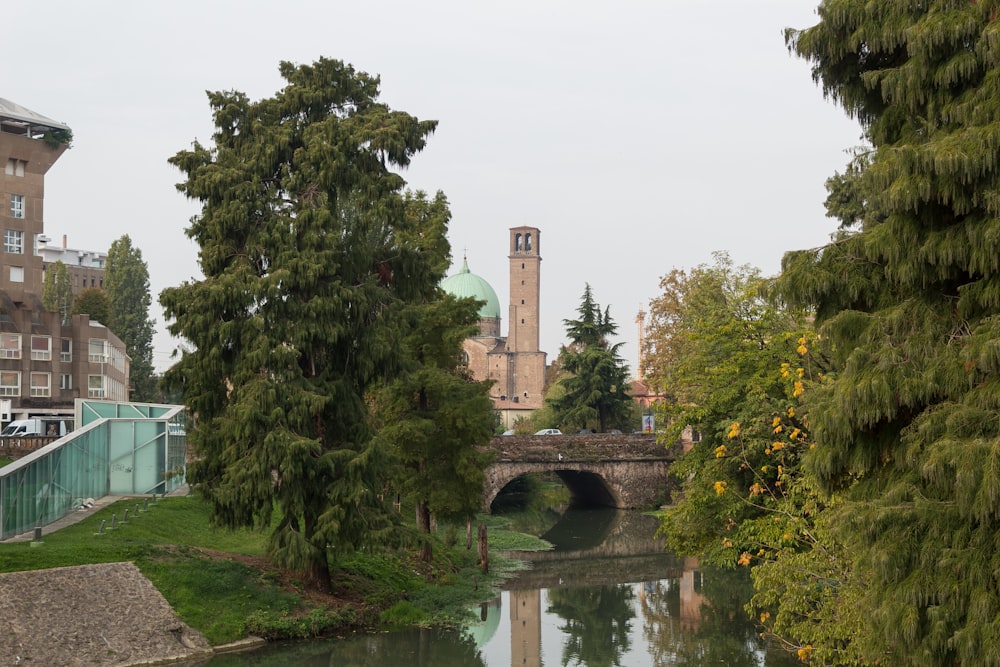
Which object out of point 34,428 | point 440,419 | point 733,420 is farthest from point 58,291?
point 733,420

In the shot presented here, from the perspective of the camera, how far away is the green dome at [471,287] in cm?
11404

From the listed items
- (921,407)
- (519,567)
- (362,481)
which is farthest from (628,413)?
(921,407)

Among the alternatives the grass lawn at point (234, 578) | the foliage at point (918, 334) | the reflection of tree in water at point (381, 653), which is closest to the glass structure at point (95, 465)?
the grass lawn at point (234, 578)

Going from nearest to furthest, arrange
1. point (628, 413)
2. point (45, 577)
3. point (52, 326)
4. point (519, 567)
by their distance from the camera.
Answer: point (45, 577) < point (519, 567) < point (52, 326) < point (628, 413)

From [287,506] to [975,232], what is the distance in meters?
16.5

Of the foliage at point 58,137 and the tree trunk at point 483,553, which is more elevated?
the foliage at point 58,137

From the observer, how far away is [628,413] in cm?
6725

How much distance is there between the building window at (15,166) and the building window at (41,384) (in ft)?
30.7

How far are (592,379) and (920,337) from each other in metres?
54.0

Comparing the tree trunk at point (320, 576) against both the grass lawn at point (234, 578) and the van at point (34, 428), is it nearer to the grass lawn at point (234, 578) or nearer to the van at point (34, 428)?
the grass lawn at point (234, 578)

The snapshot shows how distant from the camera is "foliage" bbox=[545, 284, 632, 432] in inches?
2542

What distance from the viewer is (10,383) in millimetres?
52031

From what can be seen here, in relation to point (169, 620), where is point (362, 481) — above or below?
above

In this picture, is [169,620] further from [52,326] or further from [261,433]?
[52,326]
